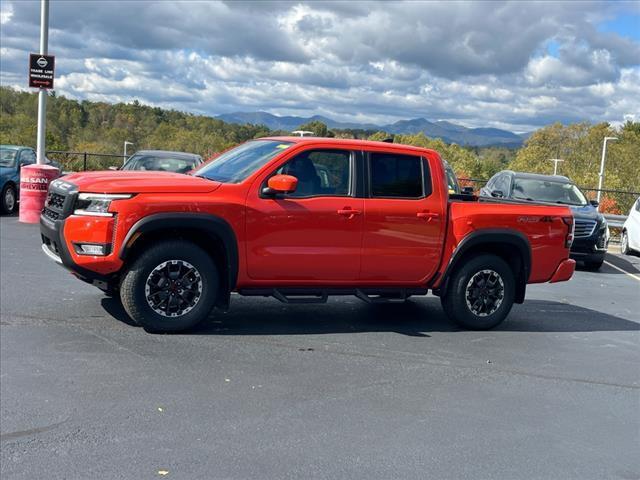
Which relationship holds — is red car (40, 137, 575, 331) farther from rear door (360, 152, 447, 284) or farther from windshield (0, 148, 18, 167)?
windshield (0, 148, 18, 167)

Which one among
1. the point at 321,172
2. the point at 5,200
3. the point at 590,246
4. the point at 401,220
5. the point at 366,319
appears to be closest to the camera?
the point at 321,172

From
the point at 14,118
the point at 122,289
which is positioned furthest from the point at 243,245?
the point at 14,118

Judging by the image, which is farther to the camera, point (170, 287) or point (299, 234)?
point (299, 234)

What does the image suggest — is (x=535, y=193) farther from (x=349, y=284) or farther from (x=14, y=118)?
(x=14, y=118)

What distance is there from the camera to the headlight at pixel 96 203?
6160mm

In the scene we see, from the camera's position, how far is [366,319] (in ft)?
25.8

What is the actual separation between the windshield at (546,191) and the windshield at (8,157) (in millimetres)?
11137

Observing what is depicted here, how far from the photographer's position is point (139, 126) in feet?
313

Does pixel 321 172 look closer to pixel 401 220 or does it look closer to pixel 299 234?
pixel 299 234

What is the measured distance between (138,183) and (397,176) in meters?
2.59

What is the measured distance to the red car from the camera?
6277mm

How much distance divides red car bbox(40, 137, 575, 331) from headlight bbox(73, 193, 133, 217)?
1cm

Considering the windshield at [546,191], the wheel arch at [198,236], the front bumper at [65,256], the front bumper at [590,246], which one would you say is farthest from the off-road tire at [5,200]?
the front bumper at [590,246]

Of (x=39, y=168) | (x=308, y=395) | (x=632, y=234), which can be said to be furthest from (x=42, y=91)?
(x=632, y=234)
